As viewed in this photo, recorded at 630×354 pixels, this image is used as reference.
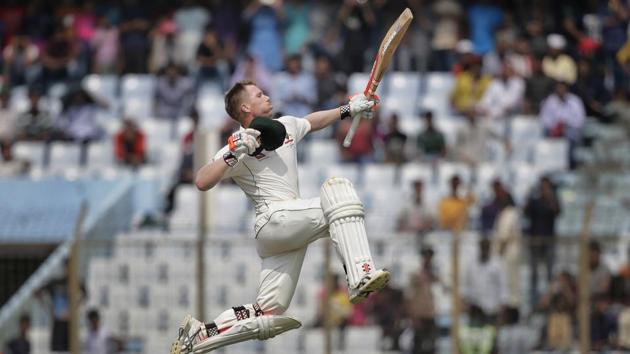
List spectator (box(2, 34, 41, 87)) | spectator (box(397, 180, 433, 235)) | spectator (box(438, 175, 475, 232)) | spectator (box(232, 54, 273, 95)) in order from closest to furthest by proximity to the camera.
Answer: spectator (box(397, 180, 433, 235)), spectator (box(438, 175, 475, 232)), spectator (box(232, 54, 273, 95)), spectator (box(2, 34, 41, 87))

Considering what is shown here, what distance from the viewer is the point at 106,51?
69.7 feet

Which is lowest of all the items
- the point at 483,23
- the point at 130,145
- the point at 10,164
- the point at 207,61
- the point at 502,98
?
the point at 10,164

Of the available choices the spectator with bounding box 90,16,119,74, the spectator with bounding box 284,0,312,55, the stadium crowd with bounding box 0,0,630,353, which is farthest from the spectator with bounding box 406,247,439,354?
the spectator with bounding box 90,16,119,74

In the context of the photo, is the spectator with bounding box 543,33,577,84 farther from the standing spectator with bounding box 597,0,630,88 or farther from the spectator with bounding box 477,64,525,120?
the standing spectator with bounding box 597,0,630,88

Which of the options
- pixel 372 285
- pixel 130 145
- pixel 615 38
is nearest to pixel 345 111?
pixel 372 285

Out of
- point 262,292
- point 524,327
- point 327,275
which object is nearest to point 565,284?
point 524,327

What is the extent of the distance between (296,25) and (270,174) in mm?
11114

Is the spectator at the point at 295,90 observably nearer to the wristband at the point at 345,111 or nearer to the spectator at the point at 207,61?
the spectator at the point at 207,61

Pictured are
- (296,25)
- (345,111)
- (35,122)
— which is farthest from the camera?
(296,25)

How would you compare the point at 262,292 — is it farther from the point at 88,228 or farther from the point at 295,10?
the point at 295,10

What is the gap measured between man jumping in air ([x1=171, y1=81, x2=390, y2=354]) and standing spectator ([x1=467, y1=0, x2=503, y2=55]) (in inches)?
431

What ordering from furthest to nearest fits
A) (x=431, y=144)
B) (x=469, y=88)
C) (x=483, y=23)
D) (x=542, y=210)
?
(x=483, y=23)
(x=469, y=88)
(x=431, y=144)
(x=542, y=210)

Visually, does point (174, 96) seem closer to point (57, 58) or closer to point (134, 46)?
point (134, 46)

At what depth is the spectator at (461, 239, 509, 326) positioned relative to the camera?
51.6 ft
